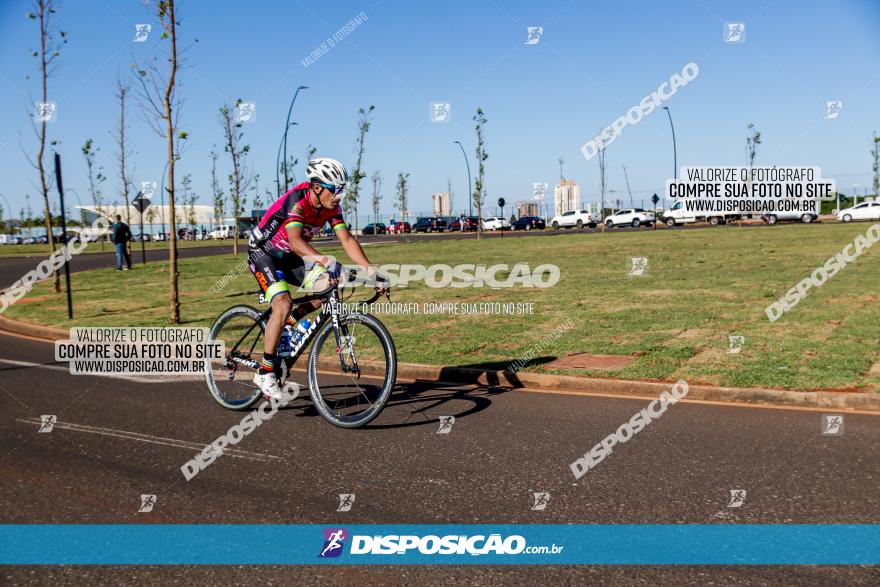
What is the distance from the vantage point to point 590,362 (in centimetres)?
779

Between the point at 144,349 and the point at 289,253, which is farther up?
the point at 289,253

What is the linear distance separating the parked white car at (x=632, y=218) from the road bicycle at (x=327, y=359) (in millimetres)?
62265

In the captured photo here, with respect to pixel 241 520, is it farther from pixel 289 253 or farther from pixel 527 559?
pixel 289 253

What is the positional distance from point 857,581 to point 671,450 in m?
1.91

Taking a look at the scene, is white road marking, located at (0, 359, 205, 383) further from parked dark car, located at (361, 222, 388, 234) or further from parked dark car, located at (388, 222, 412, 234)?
parked dark car, located at (361, 222, 388, 234)

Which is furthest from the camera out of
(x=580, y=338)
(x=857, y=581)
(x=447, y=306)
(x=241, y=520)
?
(x=447, y=306)

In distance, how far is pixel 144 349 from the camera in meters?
10.0

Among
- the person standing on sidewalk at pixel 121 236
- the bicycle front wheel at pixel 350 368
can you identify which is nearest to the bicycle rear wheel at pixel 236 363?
the bicycle front wheel at pixel 350 368

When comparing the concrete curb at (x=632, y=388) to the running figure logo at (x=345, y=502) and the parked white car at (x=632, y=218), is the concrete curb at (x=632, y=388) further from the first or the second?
the parked white car at (x=632, y=218)

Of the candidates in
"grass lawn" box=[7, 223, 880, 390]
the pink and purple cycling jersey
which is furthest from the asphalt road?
the pink and purple cycling jersey

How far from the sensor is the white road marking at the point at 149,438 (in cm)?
502

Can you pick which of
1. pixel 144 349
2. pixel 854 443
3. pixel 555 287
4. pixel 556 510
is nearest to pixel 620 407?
pixel 854 443

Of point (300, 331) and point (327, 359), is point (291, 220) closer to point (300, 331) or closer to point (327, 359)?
point (300, 331)

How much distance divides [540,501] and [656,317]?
7.22m
